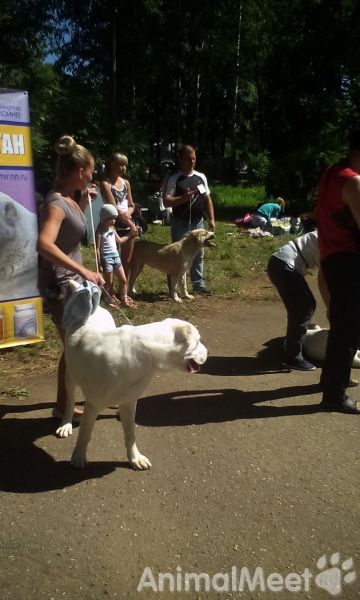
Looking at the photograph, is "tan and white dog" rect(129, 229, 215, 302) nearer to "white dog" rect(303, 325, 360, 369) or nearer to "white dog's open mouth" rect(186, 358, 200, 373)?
"white dog" rect(303, 325, 360, 369)

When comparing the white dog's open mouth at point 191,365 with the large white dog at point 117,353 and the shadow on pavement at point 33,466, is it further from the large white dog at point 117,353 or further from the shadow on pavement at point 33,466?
the shadow on pavement at point 33,466

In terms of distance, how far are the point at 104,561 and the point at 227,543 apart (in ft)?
2.13

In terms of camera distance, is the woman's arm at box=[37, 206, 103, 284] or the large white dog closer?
the large white dog

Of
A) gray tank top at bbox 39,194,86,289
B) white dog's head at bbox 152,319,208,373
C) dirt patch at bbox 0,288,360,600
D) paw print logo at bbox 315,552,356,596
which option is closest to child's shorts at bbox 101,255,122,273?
dirt patch at bbox 0,288,360,600

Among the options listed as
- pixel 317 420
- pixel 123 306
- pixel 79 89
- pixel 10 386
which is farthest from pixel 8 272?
pixel 79 89

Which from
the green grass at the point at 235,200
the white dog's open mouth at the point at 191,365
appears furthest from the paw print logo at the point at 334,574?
the green grass at the point at 235,200

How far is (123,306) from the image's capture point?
7375mm

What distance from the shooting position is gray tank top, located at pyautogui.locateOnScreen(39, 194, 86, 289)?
3.50 meters

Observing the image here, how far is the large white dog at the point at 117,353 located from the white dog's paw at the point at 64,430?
1.66ft

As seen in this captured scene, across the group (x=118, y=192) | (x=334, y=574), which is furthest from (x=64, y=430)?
(x=118, y=192)

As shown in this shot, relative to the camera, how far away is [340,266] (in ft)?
13.5

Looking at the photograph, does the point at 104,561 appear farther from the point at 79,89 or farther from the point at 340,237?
the point at 79,89

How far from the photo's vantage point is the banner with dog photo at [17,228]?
492 centimetres

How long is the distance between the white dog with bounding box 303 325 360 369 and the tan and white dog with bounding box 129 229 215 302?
2.64 metres
